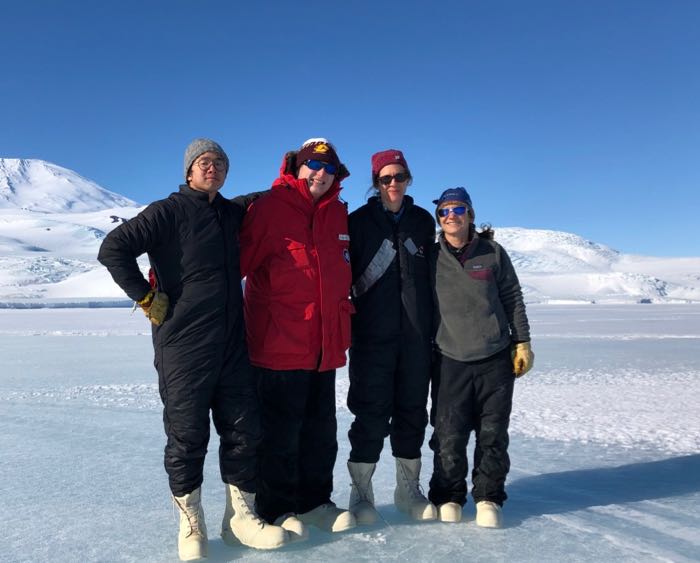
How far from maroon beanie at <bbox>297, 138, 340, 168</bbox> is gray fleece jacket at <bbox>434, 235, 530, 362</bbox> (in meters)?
0.70

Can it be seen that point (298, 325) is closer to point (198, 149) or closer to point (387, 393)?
point (387, 393)

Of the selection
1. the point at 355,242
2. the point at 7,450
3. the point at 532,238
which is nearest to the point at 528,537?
the point at 355,242

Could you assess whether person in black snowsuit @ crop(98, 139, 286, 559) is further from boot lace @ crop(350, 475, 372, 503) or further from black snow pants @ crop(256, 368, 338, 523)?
boot lace @ crop(350, 475, 372, 503)

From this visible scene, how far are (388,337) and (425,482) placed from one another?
42.4 inches

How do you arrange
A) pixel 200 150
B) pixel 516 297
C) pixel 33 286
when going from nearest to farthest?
pixel 200 150, pixel 516 297, pixel 33 286

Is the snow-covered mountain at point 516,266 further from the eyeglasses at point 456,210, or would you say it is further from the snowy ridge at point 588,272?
the eyeglasses at point 456,210

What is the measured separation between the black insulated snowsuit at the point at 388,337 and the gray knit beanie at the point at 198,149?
77 cm

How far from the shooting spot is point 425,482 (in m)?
3.21

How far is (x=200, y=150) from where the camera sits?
7.86ft

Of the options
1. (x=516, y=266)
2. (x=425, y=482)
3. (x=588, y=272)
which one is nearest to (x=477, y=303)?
(x=425, y=482)

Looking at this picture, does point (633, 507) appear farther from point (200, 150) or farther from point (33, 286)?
point (33, 286)

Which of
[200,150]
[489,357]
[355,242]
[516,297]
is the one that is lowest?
[489,357]

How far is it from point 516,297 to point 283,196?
1.22m

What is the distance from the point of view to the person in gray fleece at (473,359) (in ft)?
8.68
